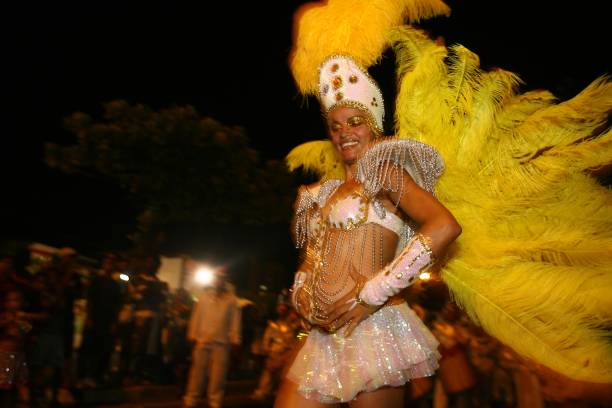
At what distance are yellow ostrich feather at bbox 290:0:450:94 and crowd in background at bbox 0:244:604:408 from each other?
3.53 m

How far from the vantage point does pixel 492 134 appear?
3000mm

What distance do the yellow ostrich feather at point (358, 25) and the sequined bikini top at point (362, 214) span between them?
67cm

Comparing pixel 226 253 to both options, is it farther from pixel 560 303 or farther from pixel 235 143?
pixel 560 303

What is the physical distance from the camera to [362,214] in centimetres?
265

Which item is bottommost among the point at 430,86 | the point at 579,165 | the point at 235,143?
the point at 579,165

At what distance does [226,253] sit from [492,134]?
1314cm

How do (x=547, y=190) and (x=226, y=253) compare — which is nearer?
(x=547, y=190)

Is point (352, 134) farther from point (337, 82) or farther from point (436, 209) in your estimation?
point (436, 209)

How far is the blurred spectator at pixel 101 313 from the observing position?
28.0ft

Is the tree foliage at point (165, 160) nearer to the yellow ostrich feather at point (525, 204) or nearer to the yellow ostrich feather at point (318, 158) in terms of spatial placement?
the yellow ostrich feather at point (318, 158)

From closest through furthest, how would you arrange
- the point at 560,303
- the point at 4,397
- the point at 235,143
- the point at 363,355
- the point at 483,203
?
the point at 363,355
the point at 560,303
the point at 483,203
the point at 4,397
the point at 235,143

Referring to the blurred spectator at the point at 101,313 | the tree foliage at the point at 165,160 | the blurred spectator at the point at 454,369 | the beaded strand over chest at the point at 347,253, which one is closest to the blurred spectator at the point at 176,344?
the blurred spectator at the point at 101,313

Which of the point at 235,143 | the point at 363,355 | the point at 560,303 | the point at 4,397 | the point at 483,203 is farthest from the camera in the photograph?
the point at 235,143

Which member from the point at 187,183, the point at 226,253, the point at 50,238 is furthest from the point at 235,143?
the point at 50,238
